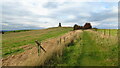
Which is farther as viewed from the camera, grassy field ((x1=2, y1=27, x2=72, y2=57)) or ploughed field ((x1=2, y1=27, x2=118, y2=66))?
grassy field ((x1=2, y1=27, x2=72, y2=57))

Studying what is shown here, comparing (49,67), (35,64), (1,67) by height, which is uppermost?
(35,64)

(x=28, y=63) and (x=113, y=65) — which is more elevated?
(x=28, y=63)

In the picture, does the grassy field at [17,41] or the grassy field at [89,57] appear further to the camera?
the grassy field at [17,41]

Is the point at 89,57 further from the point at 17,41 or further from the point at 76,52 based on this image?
the point at 17,41

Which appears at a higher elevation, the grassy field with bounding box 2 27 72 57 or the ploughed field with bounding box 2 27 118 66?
the ploughed field with bounding box 2 27 118 66

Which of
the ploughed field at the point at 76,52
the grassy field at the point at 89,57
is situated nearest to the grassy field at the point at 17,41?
the ploughed field at the point at 76,52

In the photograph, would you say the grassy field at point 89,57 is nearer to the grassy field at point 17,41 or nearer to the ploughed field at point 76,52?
the ploughed field at point 76,52

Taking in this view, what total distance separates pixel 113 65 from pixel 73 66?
2.42 m

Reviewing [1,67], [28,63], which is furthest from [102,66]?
[1,67]

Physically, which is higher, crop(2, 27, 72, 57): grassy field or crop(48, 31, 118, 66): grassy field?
crop(48, 31, 118, 66): grassy field

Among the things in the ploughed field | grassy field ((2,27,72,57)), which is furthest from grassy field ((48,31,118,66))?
grassy field ((2,27,72,57))

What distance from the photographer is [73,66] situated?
614 centimetres

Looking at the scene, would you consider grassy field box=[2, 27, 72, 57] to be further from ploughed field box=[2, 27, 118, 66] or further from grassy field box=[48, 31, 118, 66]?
grassy field box=[48, 31, 118, 66]

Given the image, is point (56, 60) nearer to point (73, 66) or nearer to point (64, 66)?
point (64, 66)
